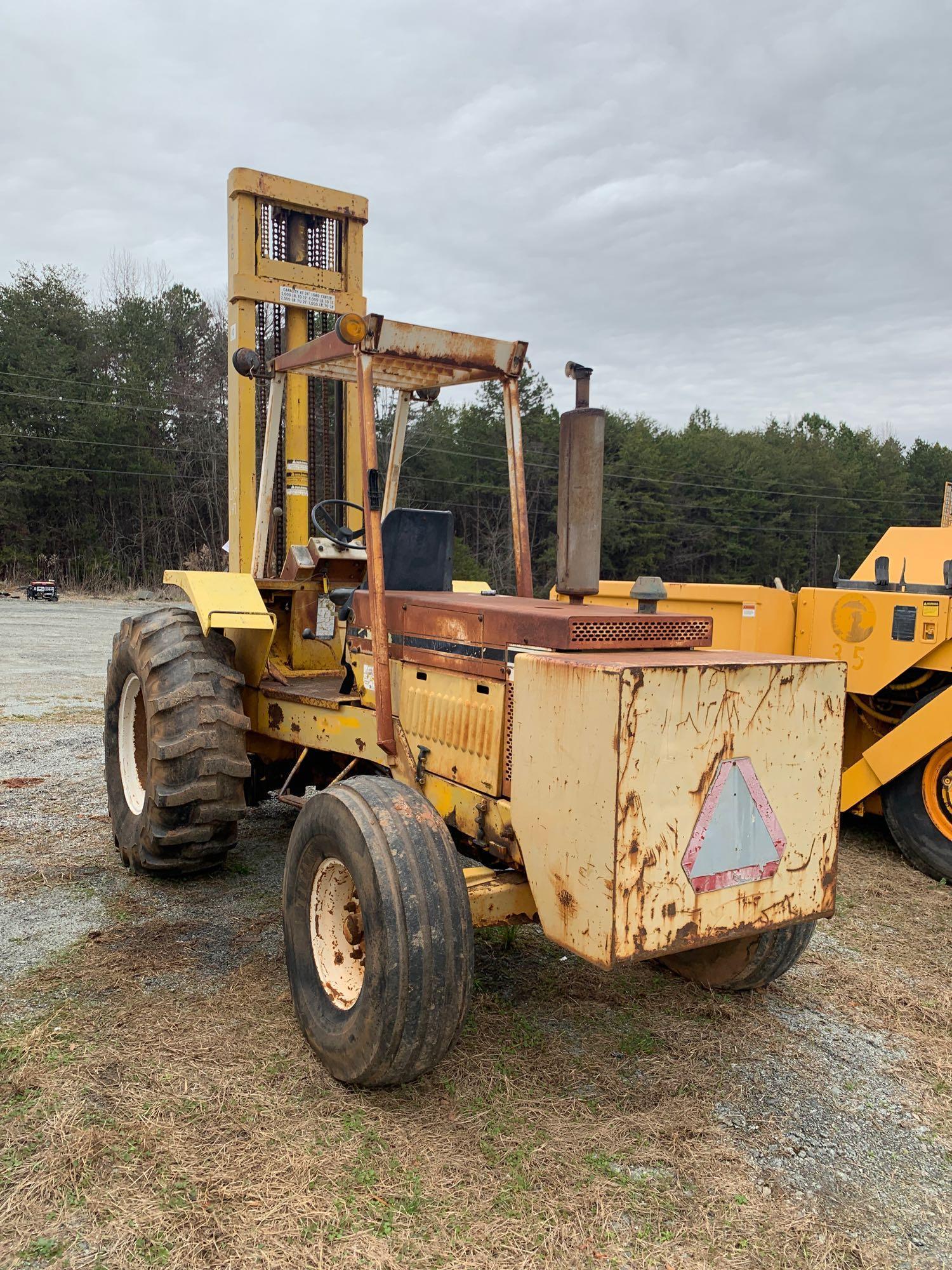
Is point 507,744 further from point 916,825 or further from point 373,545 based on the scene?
point 916,825

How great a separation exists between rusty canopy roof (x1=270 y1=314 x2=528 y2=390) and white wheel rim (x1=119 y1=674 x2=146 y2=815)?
2.04 m

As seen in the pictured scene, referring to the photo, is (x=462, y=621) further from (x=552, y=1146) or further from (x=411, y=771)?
(x=552, y=1146)

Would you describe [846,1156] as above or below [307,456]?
below

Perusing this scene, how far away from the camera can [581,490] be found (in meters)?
2.93

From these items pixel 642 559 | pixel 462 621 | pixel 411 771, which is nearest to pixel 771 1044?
pixel 411 771

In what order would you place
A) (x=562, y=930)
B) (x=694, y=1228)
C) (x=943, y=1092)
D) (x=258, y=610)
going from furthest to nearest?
1. (x=258, y=610)
2. (x=943, y=1092)
3. (x=562, y=930)
4. (x=694, y=1228)

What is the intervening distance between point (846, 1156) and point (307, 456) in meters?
4.48

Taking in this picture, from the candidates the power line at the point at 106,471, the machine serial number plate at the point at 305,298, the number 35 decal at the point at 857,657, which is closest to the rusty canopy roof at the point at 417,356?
the machine serial number plate at the point at 305,298

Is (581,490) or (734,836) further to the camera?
(581,490)

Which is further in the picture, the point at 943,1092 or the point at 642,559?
the point at 642,559

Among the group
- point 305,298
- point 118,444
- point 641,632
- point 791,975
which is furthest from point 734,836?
point 118,444

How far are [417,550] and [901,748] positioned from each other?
3.48 meters

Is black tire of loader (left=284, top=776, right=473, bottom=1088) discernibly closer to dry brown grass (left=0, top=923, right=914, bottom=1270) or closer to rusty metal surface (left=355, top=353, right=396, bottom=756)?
dry brown grass (left=0, top=923, right=914, bottom=1270)

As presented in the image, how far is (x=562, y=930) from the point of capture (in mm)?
2744
